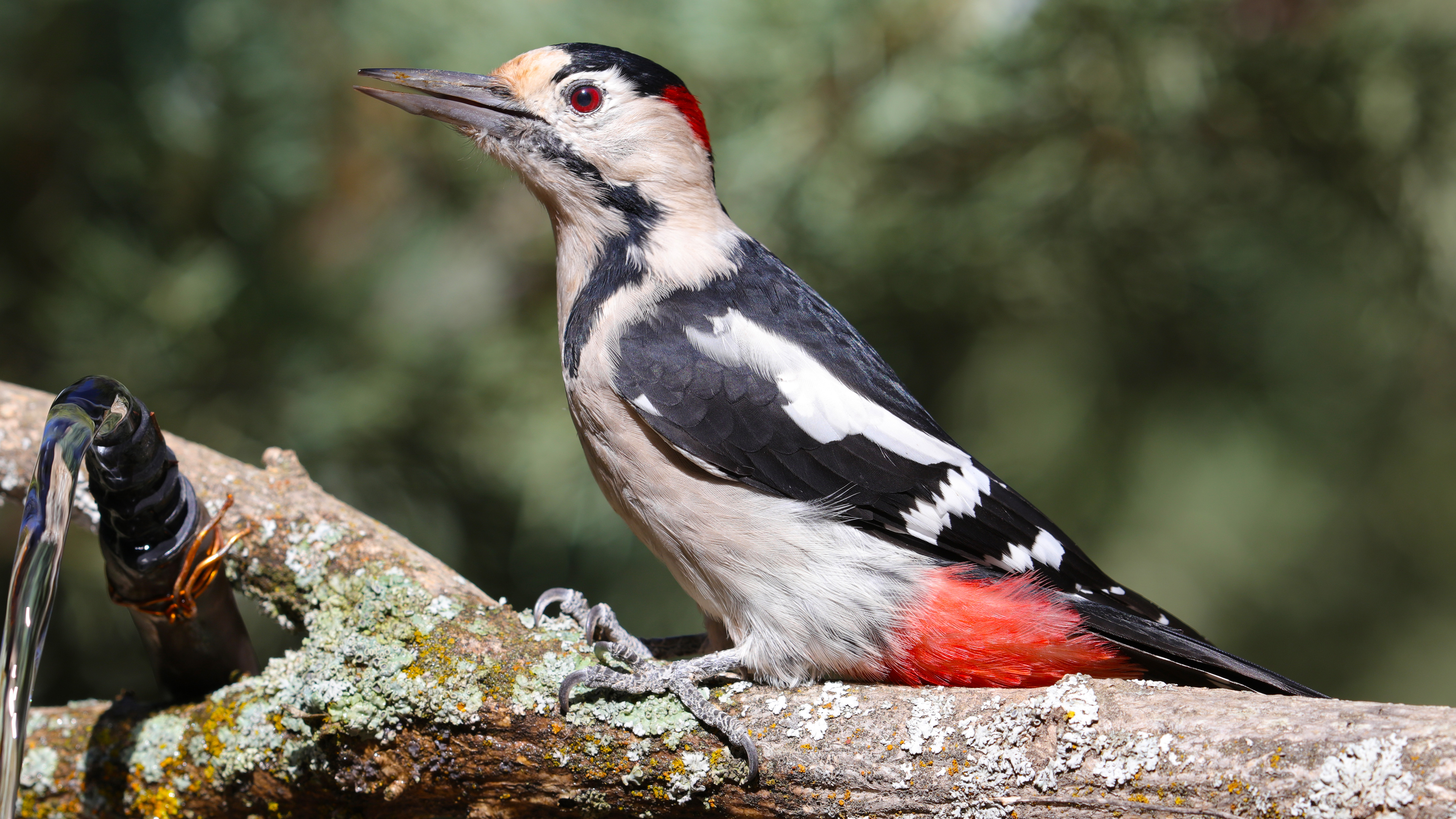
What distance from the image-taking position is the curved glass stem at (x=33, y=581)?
94cm

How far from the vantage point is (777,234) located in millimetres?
2367

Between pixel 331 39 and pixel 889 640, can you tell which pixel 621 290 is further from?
pixel 331 39

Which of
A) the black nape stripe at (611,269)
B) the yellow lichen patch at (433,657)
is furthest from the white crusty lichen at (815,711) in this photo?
the black nape stripe at (611,269)

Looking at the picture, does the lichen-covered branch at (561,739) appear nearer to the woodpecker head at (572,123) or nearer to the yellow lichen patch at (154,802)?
the yellow lichen patch at (154,802)

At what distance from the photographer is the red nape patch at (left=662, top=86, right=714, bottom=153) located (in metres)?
1.44

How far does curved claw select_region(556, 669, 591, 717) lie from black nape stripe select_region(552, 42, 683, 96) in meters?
0.83

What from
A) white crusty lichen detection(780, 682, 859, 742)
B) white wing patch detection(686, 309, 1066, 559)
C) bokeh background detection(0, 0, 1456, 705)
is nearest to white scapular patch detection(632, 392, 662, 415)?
white wing patch detection(686, 309, 1066, 559)

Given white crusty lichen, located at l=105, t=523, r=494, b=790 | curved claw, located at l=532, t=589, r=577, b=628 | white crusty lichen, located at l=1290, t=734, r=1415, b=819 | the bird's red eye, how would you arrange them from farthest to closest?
the bird's red eye
curved claw, located at l=532, t=589, r=577, b=628
white crusty lichen, located at l=105, t=523, r=494, b=790
white crusty lichen, located at l=1290, t=734, r=1415, b=819

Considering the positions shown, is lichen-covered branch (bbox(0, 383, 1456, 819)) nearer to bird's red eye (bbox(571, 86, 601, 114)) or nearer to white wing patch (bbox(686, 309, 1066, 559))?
white wing patch (bbox(686, 309, 1066, 559))

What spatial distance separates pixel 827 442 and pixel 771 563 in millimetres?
177

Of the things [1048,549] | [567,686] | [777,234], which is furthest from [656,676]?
[777,234]

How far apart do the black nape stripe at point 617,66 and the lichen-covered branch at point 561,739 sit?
0.71 meters

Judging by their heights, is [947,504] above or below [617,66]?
below

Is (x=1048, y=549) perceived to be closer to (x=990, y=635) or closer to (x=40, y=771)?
(x=990, y=635)
